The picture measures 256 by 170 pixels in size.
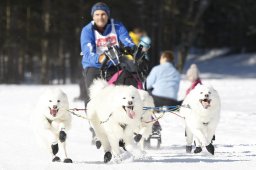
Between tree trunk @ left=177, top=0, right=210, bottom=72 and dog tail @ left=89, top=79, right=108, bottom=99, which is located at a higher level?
tree trunk @ left=177, top=0, right=210, bottom=72

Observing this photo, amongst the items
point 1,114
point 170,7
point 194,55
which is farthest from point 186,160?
point 194,55

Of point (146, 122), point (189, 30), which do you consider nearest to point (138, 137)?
point (146, 122)

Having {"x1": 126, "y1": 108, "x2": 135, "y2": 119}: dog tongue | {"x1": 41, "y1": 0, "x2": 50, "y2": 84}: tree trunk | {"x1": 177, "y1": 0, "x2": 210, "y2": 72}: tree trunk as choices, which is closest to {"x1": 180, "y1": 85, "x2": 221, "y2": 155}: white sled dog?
{"x1": 126, "y1": 108, "x2": 135, "y2": 119}: dog tongue

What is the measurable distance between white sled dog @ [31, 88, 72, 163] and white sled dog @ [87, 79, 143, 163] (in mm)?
328

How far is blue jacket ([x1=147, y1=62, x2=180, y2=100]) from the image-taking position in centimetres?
1225

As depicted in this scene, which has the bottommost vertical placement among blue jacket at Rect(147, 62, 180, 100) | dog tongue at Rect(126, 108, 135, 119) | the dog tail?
dog tongue at Rect(126, 108, 135, 119)

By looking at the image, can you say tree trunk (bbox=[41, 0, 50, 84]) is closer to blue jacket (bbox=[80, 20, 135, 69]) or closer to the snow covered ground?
the snow covered ground

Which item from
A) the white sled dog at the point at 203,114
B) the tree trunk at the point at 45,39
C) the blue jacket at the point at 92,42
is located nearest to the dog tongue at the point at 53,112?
the blue jacket at the point at 92,42

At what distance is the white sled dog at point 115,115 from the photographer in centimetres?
702

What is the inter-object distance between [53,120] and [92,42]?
1.41m

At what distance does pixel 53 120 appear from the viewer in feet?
24.6

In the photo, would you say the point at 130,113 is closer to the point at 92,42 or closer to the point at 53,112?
the point at 53,112

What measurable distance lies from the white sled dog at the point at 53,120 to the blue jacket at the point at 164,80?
16.0 feet

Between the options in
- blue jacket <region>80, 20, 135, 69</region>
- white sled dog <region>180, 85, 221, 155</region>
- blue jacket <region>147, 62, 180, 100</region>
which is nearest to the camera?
white sled dog <region>180, 85, 221, 155</region>
